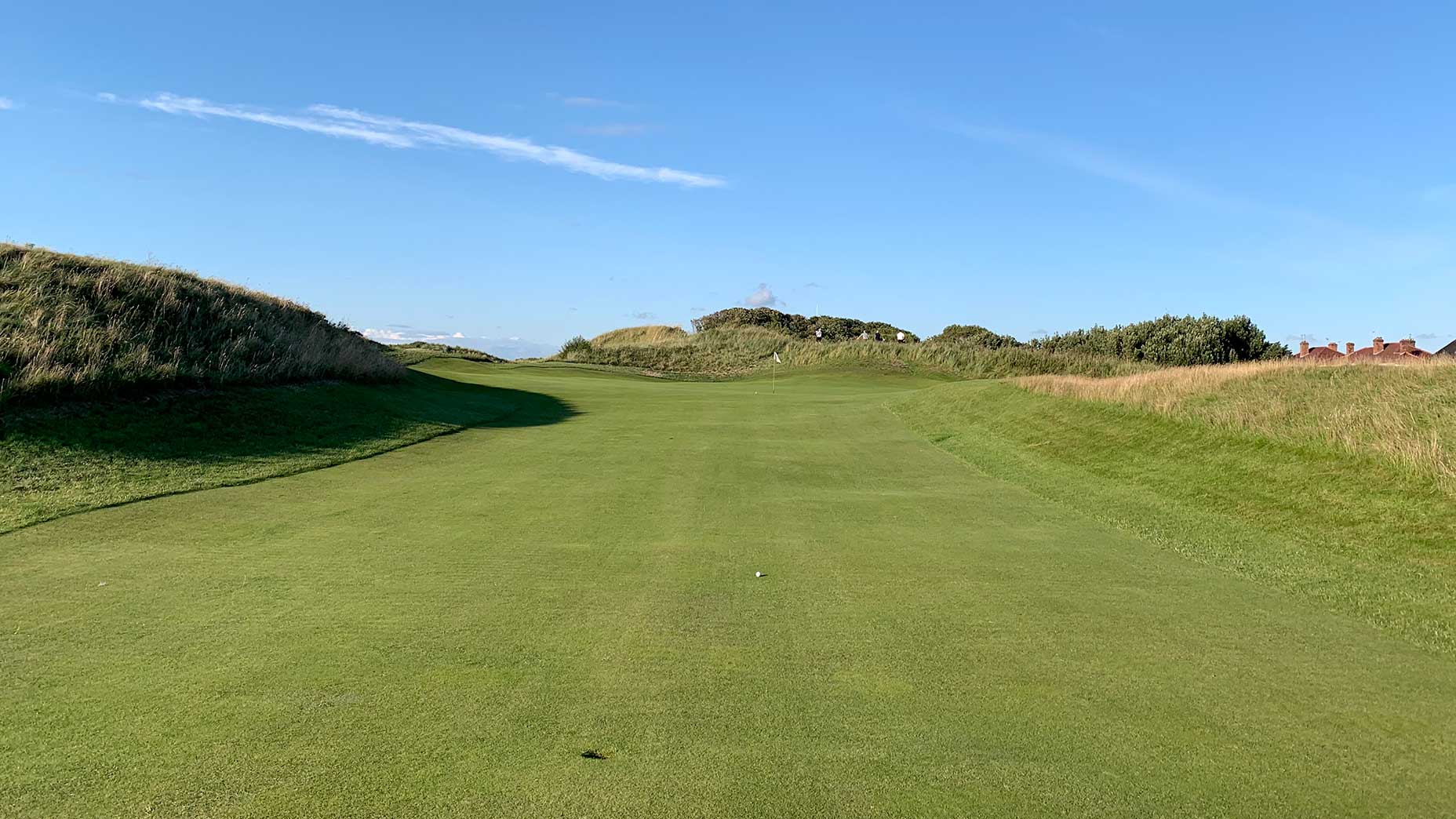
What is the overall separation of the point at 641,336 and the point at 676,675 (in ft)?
199

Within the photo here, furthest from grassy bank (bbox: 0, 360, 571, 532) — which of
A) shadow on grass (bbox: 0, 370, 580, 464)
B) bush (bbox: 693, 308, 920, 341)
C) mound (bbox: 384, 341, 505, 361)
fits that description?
bush (bbox: 693, 308, 920, 341)

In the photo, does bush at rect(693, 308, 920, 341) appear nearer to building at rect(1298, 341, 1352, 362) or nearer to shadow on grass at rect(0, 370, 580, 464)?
building at rect(1298, 341, 1352, 362)

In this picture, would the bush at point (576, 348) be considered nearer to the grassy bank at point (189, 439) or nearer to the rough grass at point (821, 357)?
the rough grass at point (821, 357)

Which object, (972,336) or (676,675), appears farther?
(972,336)

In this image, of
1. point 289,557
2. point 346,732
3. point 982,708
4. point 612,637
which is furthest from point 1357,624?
point 289,557

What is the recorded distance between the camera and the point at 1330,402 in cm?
1220

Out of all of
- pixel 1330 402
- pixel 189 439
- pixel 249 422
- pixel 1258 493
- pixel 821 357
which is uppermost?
pixel 821 357

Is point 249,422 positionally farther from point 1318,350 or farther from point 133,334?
point 1318,350

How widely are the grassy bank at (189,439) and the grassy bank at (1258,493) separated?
33.5 ft

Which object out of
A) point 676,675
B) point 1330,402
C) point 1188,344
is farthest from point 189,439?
point 1188,344

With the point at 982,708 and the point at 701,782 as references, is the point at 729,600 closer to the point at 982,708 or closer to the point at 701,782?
the point at 982,708

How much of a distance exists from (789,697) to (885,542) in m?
4.04

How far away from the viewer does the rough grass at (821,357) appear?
44062 millimetres

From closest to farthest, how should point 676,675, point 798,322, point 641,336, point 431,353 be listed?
point 676,675
point 431,353
point 641,336
point 798,322
